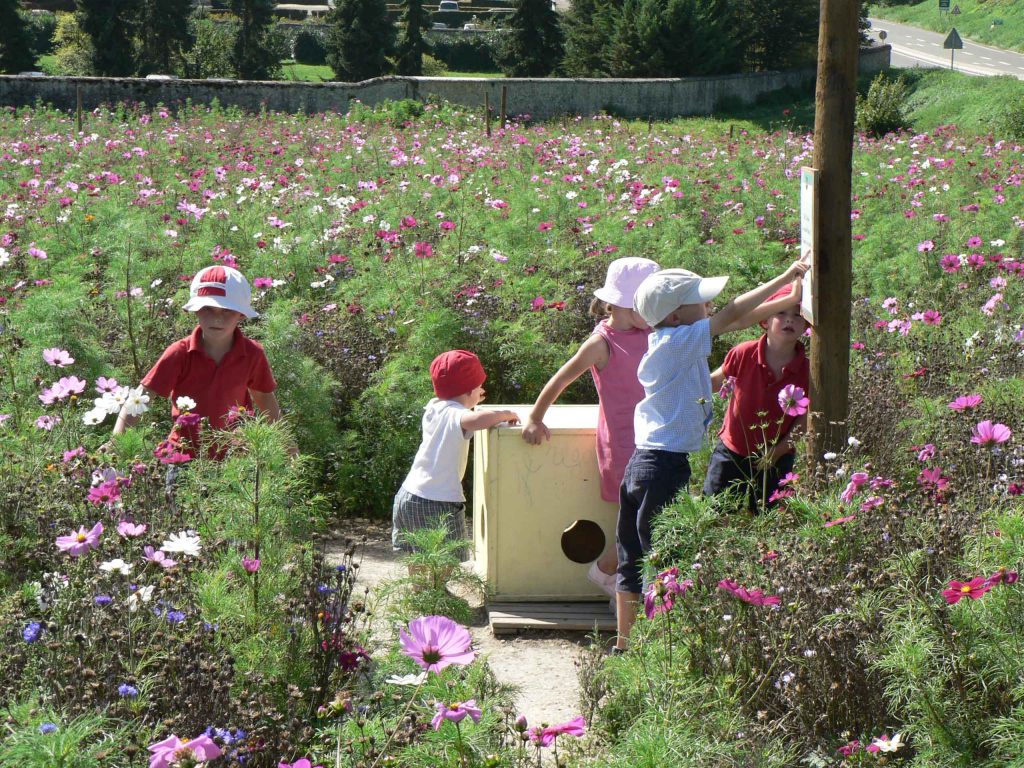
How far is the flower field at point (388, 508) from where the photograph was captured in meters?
2.52

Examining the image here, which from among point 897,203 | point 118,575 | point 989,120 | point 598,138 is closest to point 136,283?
point 118,575

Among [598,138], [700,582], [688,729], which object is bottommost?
[688,729]

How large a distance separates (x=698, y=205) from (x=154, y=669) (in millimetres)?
7469

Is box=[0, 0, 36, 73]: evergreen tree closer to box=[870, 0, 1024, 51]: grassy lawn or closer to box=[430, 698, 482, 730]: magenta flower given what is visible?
box=[870, 0, 1024, 51]: grassy lawn

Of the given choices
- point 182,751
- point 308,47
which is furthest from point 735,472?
point 308,47

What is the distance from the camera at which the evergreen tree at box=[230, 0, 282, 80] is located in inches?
1677

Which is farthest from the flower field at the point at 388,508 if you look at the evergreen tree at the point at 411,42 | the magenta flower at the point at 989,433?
the evergreen tree at the point at 411,42

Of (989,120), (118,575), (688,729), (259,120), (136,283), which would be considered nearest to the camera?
(688,729)

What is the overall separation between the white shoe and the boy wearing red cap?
20.5 inches

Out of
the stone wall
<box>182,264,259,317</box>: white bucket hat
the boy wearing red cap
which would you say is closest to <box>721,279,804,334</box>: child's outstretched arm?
the boy wearing red cap

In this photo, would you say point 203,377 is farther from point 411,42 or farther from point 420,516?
point 411,42

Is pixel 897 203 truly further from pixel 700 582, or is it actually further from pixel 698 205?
pixel 700 582

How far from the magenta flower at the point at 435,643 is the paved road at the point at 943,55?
133 ft

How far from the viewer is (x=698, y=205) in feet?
31.3
